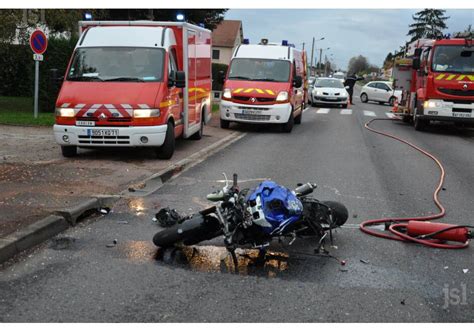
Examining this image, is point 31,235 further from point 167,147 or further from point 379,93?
point 379,93

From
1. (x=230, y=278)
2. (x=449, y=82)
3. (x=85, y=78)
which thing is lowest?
(x=230, y=278)

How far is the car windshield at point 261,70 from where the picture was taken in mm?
15984

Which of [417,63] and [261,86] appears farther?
[417,63]

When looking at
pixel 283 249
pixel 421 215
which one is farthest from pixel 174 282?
pixel 421 215

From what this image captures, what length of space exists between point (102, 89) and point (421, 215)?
6065mm

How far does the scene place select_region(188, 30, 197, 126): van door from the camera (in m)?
11.6

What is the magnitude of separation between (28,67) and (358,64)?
129 m

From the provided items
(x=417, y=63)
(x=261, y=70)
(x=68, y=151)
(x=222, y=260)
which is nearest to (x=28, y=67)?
(x=261, y=70)

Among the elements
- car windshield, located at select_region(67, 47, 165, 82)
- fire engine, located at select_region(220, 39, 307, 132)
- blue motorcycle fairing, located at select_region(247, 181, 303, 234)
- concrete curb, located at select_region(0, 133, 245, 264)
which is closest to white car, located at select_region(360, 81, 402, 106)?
fire engine, located at select_region(220, 39, 307, 132)

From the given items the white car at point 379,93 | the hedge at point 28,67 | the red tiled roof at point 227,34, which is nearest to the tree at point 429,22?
the red tiled roof at point 227,34

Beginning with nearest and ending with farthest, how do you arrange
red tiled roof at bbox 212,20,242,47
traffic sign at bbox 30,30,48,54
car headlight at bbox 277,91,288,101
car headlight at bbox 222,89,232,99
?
traffic sign at bbox 30,30,48,54, car headlight at bbox 277,91,288,101, car headlight at bbox 222,89,232,99, red tiled roof at bbox 212,20,242,47

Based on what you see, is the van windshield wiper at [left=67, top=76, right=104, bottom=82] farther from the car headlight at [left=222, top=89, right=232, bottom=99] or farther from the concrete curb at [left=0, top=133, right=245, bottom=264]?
the car headlight at [left=222, top=89, right=232, bottom=99]

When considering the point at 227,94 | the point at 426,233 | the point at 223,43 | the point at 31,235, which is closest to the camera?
the point at 31,235

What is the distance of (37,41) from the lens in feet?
49.2
